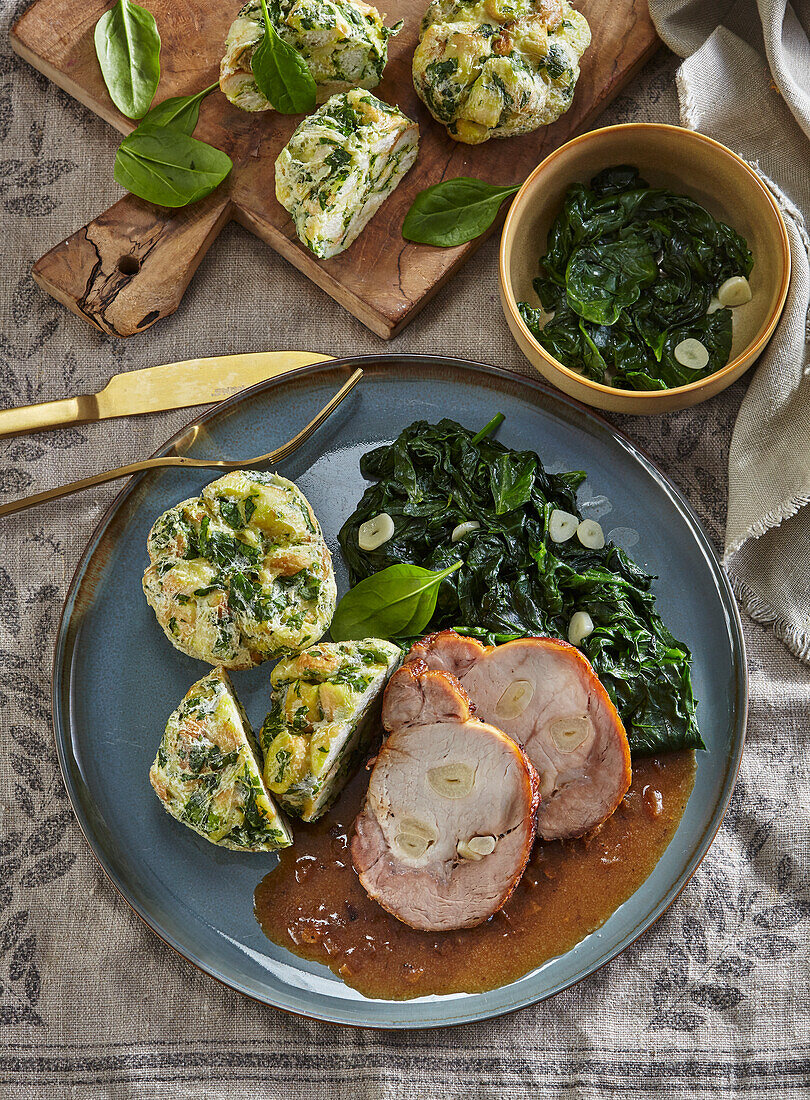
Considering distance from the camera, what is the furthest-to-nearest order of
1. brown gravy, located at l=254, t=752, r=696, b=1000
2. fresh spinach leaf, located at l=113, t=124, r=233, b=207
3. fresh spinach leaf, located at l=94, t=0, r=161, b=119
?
fresh spinach leaf, located at l=94, t=0, r=161, b=119 → fresh spinach leaf, located at l=113, t=124, r=233, b=207 → brown gravy, located at l=254, t=752, r=696, b=1000

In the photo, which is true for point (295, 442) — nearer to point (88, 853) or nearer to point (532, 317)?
point (532, 317)

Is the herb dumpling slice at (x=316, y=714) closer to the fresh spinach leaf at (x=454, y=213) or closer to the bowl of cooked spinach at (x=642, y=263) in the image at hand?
the bowl of cooked spinach at (x=642, y=263)

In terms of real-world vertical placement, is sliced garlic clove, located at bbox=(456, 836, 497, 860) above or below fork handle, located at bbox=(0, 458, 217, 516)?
below

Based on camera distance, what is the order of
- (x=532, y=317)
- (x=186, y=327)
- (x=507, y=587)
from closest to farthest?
(x=507, y=587), (x=532, y=317), (x=186, y=327)

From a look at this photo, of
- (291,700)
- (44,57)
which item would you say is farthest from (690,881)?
(44,57)

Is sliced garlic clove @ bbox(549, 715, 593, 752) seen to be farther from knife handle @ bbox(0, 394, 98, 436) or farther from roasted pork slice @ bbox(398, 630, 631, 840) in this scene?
knife handle @ bbox(0, 394, 98, 436)

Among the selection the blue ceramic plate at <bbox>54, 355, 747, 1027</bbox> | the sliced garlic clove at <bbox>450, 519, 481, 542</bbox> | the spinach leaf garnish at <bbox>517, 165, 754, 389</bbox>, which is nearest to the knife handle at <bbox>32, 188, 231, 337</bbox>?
the blue ceramic plate at <bbox>54, 355, 747, 1027</bbox>

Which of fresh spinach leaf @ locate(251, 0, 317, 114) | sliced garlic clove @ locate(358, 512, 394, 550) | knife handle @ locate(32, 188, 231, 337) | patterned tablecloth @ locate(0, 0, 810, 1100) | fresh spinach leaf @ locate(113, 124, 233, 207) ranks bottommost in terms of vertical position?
patterned tablecloth @ locate(0, 0, 810, 1100)
